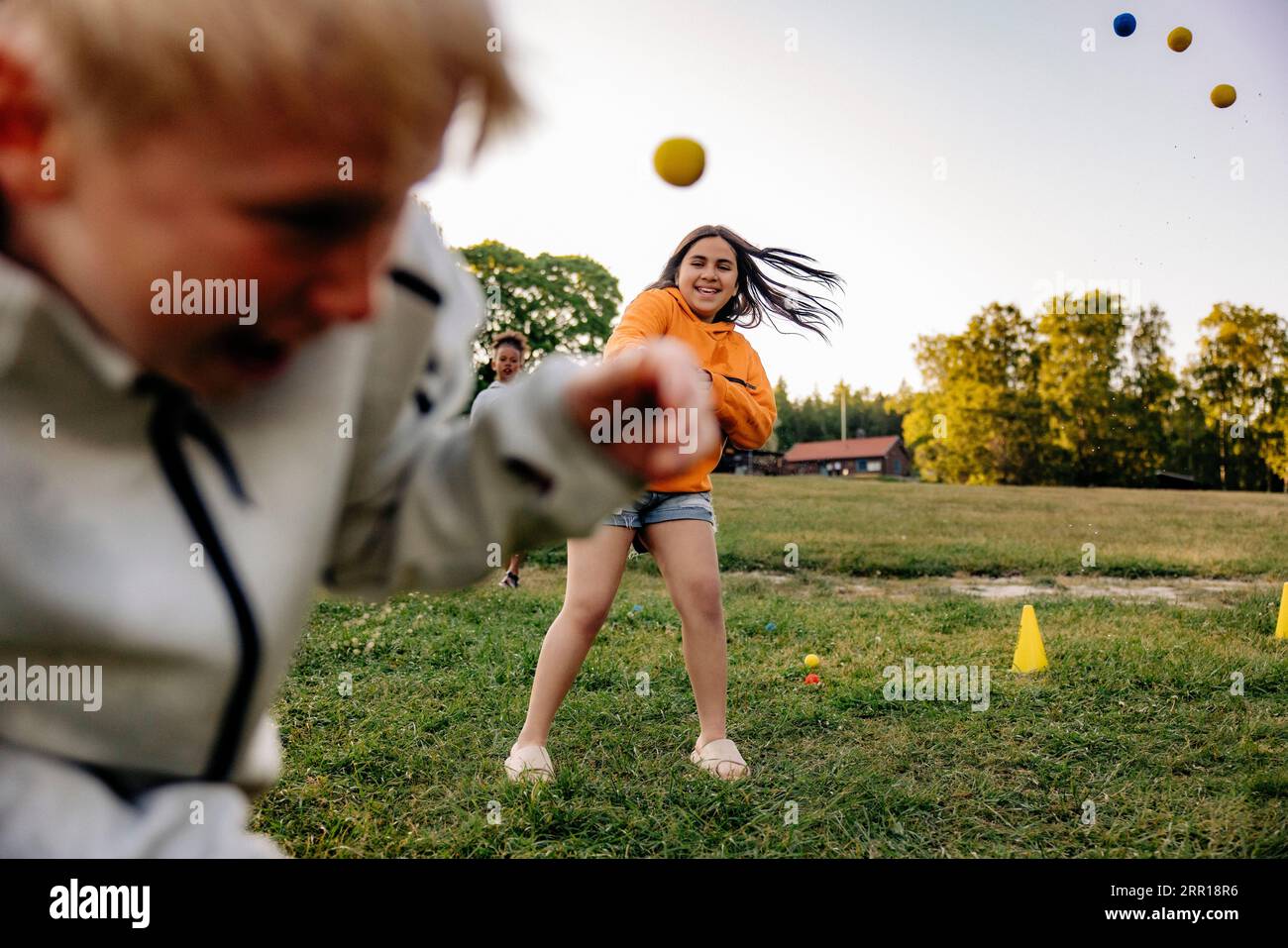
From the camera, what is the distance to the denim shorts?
122 inches

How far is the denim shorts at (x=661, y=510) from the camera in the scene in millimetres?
3088

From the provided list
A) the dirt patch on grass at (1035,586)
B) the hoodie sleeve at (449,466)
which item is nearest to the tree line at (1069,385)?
the dirt patch on grass at (1035,586)

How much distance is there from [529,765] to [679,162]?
219 cm

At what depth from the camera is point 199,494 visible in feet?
2.84

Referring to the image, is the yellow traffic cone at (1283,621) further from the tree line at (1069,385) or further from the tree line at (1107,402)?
the tree line at (1107,402)

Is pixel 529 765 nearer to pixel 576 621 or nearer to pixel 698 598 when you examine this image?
pixel 576 621

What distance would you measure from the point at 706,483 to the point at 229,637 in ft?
7.84

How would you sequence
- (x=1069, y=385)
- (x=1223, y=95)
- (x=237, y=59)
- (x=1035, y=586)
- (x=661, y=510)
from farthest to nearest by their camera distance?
(x=1069, y=385) < (x=1035, y=586) < (x=1223, y=95) < (x=661, y=510) < (x=237, y=59)

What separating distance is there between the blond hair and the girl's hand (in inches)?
10.4

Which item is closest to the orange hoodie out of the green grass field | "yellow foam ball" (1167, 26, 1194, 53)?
the green grass field

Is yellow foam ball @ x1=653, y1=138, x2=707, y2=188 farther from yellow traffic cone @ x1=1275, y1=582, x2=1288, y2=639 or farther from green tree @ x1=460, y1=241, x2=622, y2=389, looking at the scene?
green tree @ x1=460, y1=241, x2=622, y2=389

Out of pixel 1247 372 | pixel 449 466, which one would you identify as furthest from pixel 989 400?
pixel 449 466

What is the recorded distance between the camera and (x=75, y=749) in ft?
2.83
